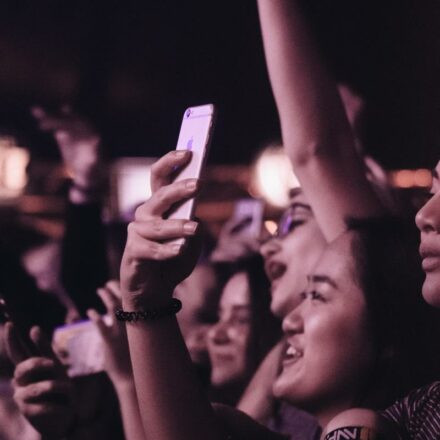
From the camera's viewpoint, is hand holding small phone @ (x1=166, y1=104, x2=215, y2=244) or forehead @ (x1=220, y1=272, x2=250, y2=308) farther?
forehead @ (x1=220, y1=272, x2=250, y2=308)

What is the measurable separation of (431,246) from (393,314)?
298mm

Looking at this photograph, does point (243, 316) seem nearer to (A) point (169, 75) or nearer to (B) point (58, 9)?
(B) point (58, 9)

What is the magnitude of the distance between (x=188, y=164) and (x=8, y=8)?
5.77 meters

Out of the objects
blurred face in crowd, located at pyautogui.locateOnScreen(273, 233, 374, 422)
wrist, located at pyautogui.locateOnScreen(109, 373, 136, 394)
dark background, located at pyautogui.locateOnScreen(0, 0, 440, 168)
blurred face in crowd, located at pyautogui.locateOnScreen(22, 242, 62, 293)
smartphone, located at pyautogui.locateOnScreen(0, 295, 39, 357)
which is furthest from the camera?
dark background, located at pyautogui.locateOnScreen(0, 0, 440, 168)

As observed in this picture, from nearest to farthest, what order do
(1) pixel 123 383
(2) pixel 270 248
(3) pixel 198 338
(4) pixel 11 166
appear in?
(1) pixel 123 383 < (2) pixel 270 248 < (3) pixel 198 338 < (4) pixel 11 166

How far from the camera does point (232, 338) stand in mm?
2457

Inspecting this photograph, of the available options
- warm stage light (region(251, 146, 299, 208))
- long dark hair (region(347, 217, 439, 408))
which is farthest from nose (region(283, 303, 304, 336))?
warm stage light (region(251, 146, 299, 208))

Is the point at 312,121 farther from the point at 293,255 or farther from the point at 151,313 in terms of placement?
the point at 151,313

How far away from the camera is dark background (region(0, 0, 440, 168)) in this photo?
5445mm

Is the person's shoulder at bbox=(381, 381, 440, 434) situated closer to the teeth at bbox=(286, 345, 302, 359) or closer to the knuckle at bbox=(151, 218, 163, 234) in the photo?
the teeth at bbox=(286, 345, 302, 359)

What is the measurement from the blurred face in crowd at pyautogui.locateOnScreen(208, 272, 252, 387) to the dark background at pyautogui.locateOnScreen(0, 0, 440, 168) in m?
1.38

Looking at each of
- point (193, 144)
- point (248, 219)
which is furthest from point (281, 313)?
point (248, 219)

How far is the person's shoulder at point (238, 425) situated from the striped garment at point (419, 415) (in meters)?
0.32

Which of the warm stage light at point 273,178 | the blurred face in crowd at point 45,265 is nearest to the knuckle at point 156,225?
the blurred face in crowd at point 45,265
